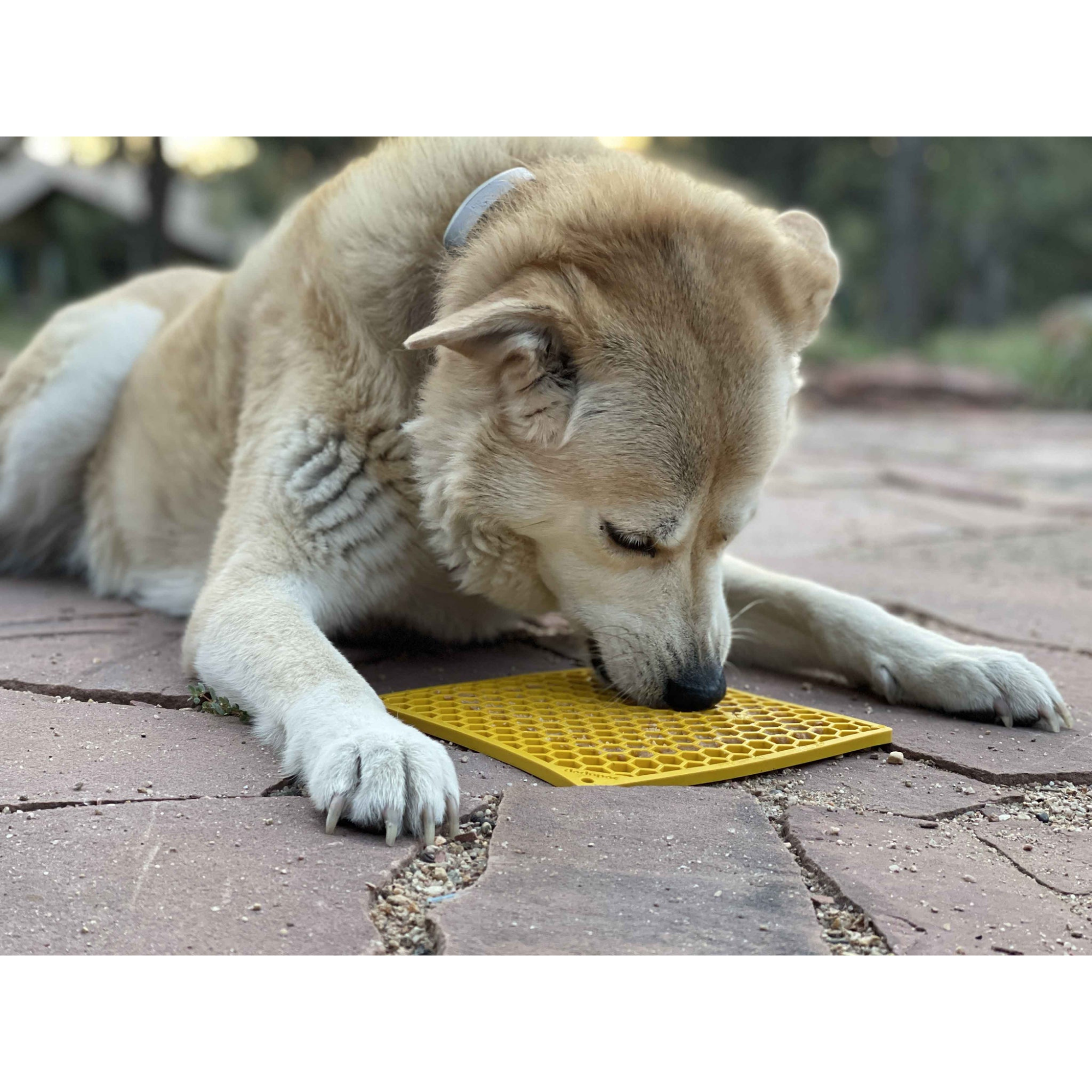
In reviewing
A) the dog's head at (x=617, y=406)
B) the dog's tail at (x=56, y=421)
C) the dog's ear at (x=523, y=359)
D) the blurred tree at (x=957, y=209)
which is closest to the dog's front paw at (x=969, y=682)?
the dog's head at (x=617, y=406)

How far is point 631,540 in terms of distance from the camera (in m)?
2.14

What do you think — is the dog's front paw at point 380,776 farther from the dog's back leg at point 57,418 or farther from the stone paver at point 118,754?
the dog's back leg at point 57,418

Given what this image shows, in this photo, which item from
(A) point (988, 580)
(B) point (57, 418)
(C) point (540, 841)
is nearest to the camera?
(C) point (540, 841)

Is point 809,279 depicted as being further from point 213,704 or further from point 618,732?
point 213,704

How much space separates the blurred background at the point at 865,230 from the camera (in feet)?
43.1

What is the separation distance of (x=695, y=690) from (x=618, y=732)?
190 millimetres

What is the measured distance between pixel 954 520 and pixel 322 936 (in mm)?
4103

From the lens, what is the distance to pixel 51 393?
3514mm

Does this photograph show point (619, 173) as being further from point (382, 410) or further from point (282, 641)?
point (282, 641)

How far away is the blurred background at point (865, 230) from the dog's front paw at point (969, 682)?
9.56 m

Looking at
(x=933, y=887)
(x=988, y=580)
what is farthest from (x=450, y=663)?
(x=988, y=580)

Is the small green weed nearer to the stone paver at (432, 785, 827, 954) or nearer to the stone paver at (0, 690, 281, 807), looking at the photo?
the stone paver at (0, 690, 281, 807)

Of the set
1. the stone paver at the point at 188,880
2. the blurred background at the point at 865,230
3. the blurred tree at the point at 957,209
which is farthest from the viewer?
the blurred tree at the point at 957,209

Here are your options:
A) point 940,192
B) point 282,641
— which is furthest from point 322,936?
point 940,192
